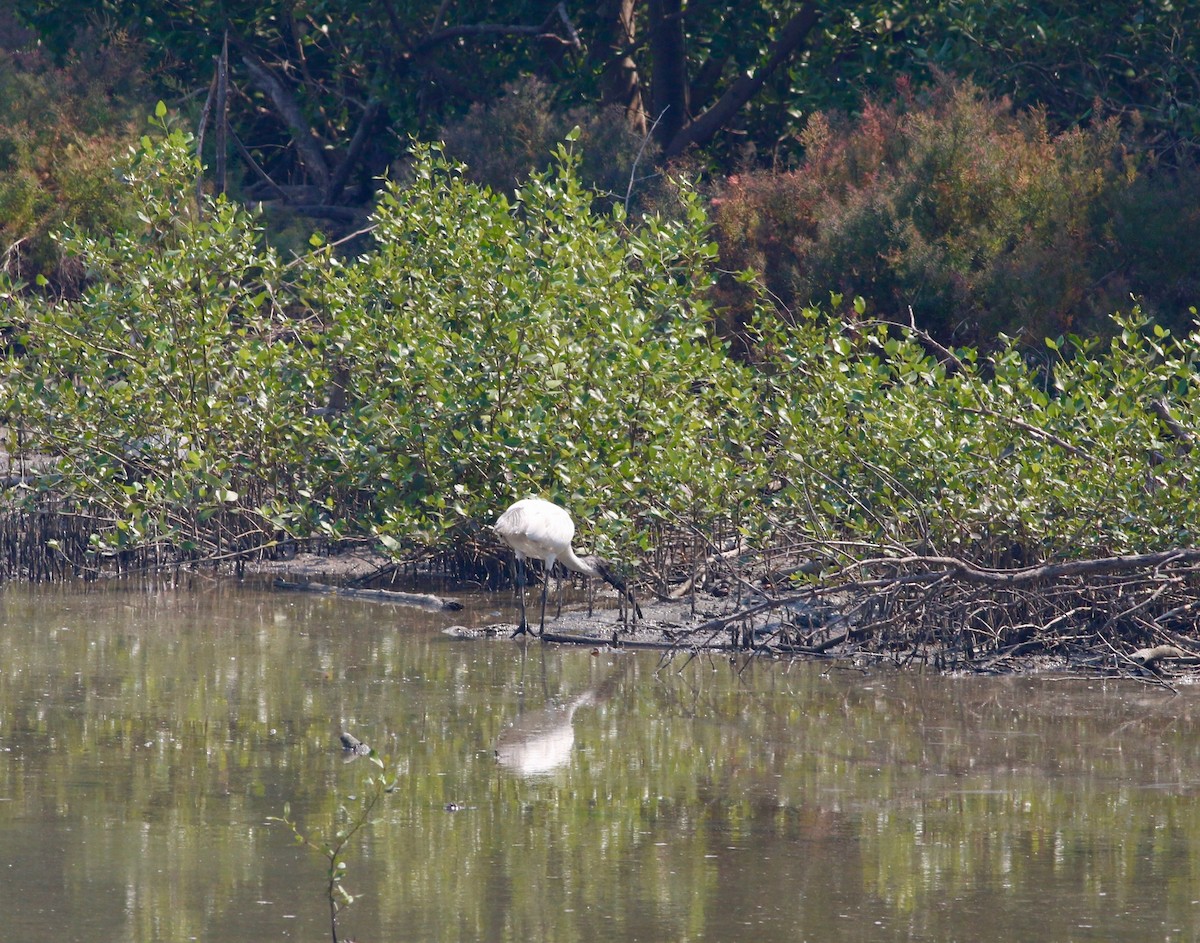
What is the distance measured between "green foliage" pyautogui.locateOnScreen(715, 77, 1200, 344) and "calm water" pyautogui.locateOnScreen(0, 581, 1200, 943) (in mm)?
6320

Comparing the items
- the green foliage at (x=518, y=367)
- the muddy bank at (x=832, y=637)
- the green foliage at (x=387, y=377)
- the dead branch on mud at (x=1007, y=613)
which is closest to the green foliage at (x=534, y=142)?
the green foliage at (x=387, y=377)

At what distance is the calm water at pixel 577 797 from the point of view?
5.34 metres

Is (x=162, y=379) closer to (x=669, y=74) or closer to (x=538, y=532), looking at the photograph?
(x=538, y=532)

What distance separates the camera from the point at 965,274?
15188 millimetres

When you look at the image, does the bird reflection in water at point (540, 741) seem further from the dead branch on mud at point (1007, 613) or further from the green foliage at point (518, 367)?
the green foliage at point (518, 367)

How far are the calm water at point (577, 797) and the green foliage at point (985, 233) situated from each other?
20.7ft

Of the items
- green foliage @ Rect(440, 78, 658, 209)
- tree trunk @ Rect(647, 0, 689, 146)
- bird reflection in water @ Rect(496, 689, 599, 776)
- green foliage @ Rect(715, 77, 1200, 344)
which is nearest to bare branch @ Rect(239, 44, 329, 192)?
green foliage @ Rect(440, 78, 658, 209)

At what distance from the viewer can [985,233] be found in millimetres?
15422

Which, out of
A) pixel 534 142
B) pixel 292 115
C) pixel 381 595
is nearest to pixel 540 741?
pixel 381 595

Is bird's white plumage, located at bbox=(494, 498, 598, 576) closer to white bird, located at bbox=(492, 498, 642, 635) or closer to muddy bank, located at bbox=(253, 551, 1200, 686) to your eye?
white bird, located at bbox=(492, 498, 642, 635)

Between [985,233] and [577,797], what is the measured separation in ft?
32.2

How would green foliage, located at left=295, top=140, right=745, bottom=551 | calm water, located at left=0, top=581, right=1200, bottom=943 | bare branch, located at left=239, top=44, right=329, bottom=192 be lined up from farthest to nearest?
1. bare branch, located at left=239, top=44, right=329, bottom=192
2. green foliage, located at left=295, top=140, right=745, bottom=551
3. calm water, located at left=0, top=581, right=1200, bottom=943

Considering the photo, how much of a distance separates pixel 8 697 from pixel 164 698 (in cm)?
70

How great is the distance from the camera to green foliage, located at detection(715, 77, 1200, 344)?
14609mm
